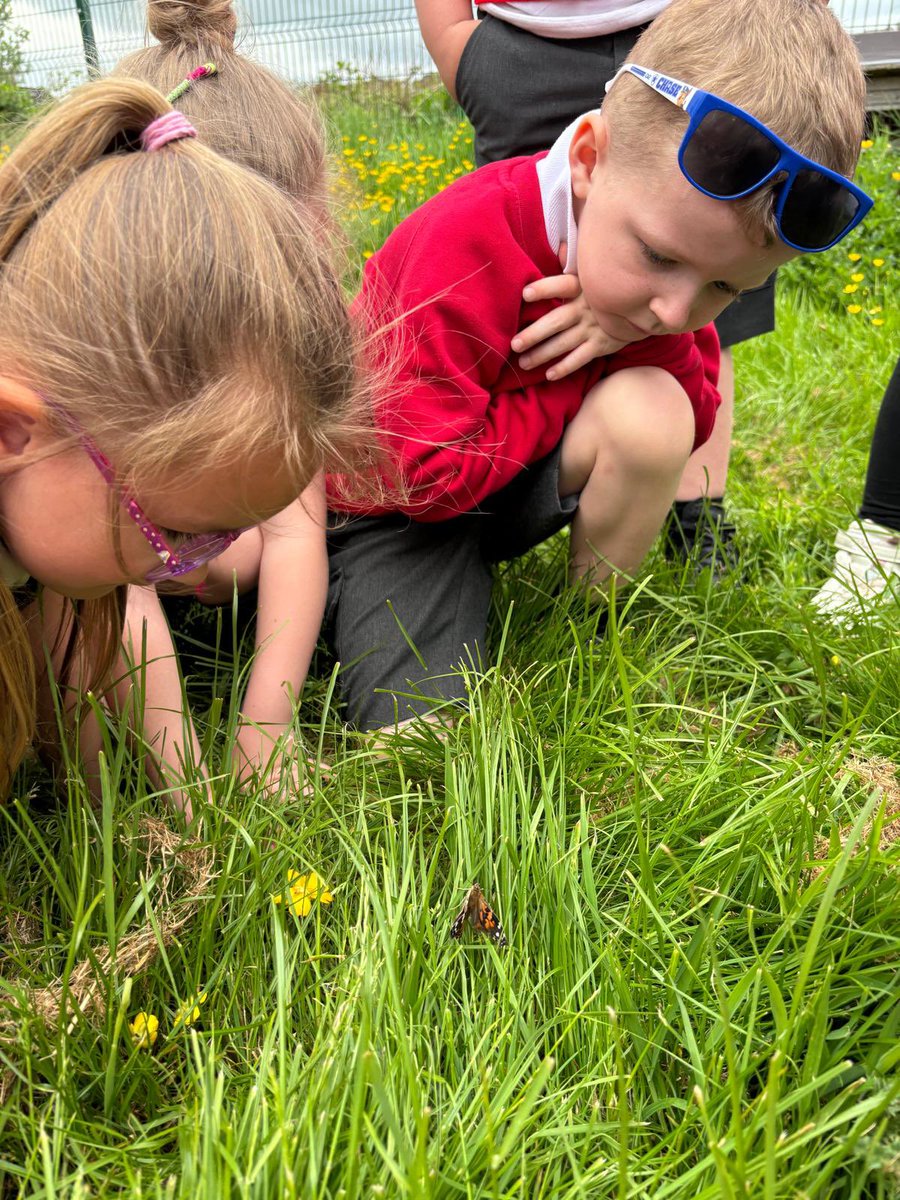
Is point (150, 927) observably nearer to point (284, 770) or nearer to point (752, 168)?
point (284, 770)

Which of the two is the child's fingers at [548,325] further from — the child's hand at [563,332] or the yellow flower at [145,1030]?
the yellow flower at [145,1030]

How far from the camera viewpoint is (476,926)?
3.86 feet

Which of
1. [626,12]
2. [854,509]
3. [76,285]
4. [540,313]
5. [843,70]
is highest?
[626,12]

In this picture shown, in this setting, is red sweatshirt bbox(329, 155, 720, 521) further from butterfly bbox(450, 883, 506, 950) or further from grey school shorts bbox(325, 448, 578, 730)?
butterfly bbox(450, 883, 506, 950)

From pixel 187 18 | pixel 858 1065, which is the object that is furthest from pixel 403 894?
pixel 187 18

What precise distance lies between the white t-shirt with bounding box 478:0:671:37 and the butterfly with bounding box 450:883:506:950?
1595 millimetres

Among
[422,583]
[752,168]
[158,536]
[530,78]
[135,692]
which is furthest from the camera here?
[530,78]

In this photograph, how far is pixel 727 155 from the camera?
1523 millimetres

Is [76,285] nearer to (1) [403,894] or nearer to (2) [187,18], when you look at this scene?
(1) [403,894]

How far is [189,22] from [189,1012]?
1.68m

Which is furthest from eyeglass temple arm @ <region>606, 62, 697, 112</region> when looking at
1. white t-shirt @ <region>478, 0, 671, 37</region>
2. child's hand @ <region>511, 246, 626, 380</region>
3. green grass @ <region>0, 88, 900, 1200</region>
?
green grass @ <region>0, 88, 900, 1200</region>

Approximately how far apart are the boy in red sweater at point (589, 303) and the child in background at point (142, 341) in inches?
17.1

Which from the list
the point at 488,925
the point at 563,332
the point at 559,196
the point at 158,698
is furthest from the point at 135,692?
the point at 559,196

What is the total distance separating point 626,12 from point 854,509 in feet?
3.69
